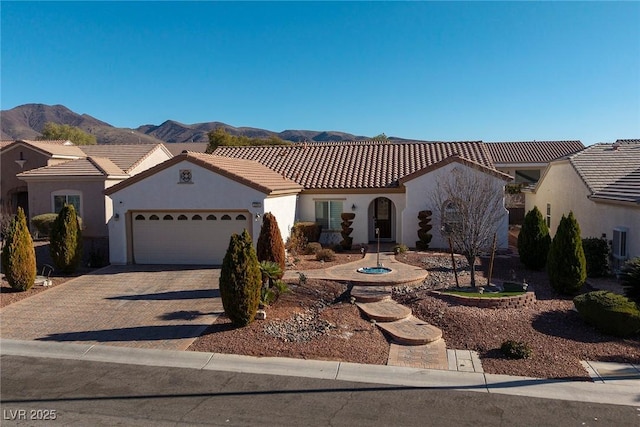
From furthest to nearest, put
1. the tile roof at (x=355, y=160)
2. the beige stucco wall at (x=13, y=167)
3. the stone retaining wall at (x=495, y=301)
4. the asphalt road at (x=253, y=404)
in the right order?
the beige stucco wall at (x=13, y=167) → the tile roof at (x=355, y=160) → the stone retaining wall at (x=495, y=301) → the asphalt road at (x=253, y=404)

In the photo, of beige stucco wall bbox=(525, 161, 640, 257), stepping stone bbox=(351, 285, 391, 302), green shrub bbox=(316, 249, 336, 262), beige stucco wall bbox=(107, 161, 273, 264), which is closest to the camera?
stepping stone bbox=(351, 285, 391, 302)

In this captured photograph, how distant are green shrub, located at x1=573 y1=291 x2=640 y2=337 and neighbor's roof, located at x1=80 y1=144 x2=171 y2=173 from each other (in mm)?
25794

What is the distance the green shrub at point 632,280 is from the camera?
13.5m

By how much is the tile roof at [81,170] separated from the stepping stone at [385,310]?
739 inches

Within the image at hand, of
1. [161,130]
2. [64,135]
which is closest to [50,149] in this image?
[64,135]

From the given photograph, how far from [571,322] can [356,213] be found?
13.0m

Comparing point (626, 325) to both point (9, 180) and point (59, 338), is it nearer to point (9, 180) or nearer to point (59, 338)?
point (59, 338)

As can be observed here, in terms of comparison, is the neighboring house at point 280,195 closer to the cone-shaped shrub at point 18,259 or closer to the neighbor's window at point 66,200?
the cone-shaped shrub at point 18,259

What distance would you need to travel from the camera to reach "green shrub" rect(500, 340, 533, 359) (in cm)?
1085

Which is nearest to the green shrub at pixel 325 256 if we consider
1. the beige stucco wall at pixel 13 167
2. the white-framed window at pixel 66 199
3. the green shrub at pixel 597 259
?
the green shrub at pixel 597 259

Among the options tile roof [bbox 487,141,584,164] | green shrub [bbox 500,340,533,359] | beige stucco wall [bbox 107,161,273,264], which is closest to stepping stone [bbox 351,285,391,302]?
green shrub [bbox 500,340,533,359]

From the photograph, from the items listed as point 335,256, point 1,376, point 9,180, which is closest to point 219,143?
point 9,180

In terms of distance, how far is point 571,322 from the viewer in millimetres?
13055

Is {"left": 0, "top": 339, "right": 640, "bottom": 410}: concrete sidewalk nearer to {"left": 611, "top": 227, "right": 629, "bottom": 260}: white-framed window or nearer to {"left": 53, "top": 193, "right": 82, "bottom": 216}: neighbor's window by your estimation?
{"left": 611, "top": 227, "right": 629, "bottom": 260}: white-framed window
